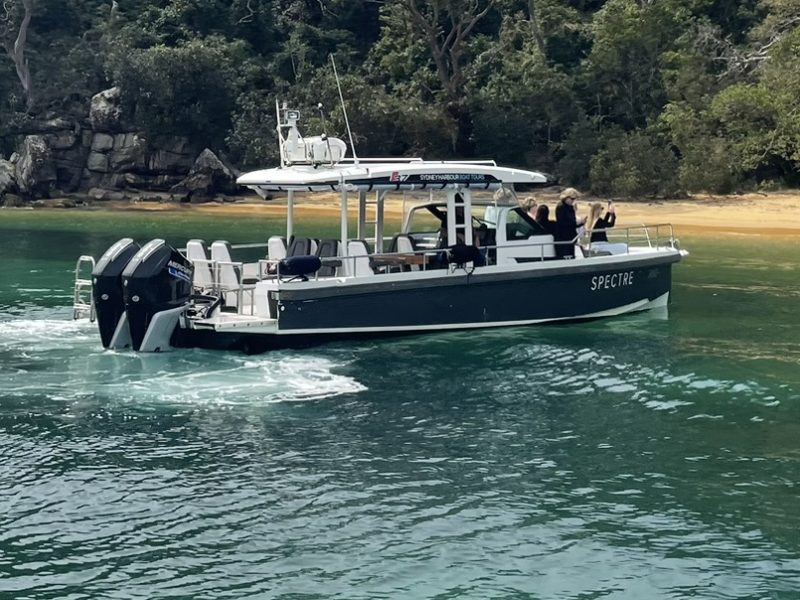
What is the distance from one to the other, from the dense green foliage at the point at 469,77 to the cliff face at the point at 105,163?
0.88 meters

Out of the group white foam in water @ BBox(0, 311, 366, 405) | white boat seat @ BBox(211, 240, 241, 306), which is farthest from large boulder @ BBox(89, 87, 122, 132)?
white foam in water @ BBox(0, 311, 366, 405)

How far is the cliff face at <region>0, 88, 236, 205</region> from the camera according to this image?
162 feet

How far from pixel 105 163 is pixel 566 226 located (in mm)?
36557

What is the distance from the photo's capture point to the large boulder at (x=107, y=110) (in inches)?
1981

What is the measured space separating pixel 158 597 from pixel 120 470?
2.94 m

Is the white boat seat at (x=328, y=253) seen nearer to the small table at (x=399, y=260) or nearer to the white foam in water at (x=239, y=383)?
the small table at (x=399, y=260)

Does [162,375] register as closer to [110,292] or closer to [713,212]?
[110,292]

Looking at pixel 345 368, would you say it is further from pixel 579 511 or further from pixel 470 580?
pixel 470 580

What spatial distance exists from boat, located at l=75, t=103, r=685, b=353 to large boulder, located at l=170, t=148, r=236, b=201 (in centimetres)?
3100

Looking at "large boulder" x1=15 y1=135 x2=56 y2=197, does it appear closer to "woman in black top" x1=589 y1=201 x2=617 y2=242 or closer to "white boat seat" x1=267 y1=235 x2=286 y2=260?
"white boat seat" x1=267 y1=235 x2=286 y2=260

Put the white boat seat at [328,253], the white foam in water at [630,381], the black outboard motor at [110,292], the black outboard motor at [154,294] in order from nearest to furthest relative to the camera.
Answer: the white foam in water at [630,381]
the black outboard motor at [154,294]
the black outboard motor at [110,292]
the white boat seat at [328,253]

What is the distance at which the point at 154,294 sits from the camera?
15.2 m

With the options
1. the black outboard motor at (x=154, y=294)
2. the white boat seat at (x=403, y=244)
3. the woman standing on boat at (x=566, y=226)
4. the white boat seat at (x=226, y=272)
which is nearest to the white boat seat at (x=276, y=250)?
the white boat seat at (x=226, y=272)

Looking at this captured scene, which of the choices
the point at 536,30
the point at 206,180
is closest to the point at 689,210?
the point at 536,30
